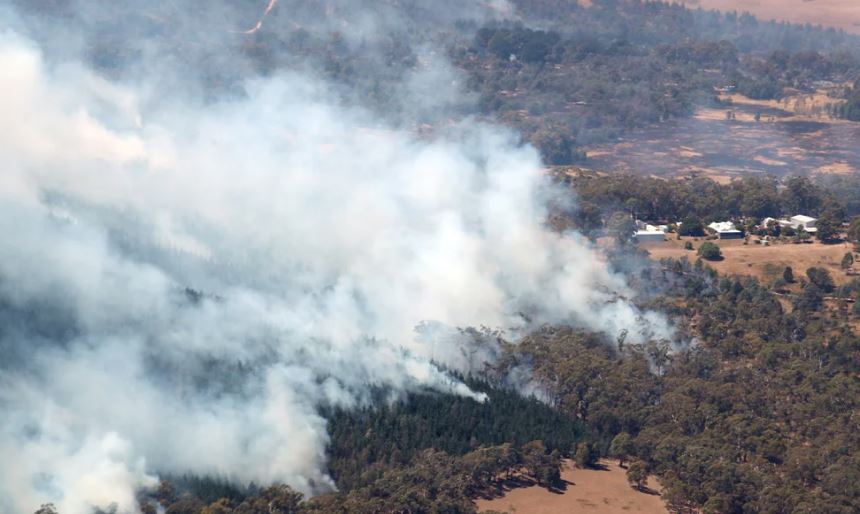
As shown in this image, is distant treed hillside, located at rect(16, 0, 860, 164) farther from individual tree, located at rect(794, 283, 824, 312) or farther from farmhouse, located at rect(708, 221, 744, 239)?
individual tree, located at rect(794, 283, 824, 312)

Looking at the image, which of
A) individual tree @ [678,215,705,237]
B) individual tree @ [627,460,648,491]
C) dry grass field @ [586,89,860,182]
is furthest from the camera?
dry grass field @ [586,89,860,182]

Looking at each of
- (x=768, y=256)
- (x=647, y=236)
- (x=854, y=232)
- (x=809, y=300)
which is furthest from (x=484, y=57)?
(x=809, y=300)

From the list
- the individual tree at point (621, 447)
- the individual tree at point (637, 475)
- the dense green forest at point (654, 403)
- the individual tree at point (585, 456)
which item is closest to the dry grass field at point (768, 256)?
the dense green forest at point (654, 403)

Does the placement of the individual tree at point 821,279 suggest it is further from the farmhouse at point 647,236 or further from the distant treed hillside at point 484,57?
the distant treed hillside at point 484,57

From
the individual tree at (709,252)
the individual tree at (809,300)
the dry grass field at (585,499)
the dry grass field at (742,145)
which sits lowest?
the dry grass field at (585,499)

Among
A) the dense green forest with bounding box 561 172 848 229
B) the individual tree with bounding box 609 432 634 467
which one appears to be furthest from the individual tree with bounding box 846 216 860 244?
the individual tree with bounding box 609 432 634 467
